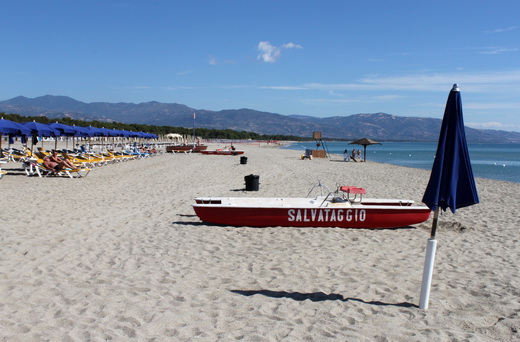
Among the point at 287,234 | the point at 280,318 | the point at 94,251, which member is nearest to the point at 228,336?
the point at 280,318

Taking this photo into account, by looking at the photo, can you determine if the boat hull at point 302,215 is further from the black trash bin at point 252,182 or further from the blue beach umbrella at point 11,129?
the blue beach umbrella at point 11,129

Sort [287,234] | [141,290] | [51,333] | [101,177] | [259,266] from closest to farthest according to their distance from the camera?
[51,333]
[141,290]
[259,266]
[287,234]
[101,177]

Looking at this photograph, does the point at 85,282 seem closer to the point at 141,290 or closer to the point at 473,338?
the point at 141,290

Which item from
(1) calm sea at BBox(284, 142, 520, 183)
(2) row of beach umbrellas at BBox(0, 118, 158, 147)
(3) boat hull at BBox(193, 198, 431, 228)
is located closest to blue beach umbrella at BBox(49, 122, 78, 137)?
(2) row of beach umbrellas at BBox(0, 118, 158, 147)

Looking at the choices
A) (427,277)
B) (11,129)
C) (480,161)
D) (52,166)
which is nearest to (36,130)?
(11,129)

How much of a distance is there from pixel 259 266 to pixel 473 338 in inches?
108

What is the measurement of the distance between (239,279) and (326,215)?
324 cm

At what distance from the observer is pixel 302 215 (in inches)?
309

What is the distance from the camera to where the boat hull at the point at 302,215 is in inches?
309

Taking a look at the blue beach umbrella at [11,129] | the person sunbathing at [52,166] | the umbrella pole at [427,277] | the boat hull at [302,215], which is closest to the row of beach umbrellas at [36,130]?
the blue beach umbrella at [11,129]

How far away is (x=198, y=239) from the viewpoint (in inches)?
276

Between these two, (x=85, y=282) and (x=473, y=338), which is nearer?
(x=473, y=338)

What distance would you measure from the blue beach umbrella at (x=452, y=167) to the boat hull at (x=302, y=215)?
3.79 metres

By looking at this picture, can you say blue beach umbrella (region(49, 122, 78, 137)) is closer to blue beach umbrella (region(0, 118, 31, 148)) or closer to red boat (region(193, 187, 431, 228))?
blue beach umbrella (region(0, 118, 31, 148))
